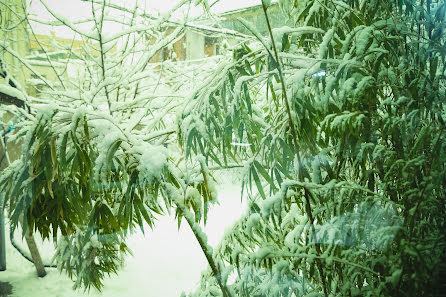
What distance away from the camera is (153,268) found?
13.1 feet

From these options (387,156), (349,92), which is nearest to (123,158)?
(349,92)

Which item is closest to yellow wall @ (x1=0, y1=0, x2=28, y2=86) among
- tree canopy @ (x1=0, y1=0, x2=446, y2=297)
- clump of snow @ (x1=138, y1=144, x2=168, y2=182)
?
tree canopy @ (x1=0, y1=0, x2=446, y2=297)

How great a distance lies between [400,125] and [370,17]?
475 mm

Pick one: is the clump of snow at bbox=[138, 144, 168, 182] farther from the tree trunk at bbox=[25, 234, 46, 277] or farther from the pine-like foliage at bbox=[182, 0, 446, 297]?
the tree trunk at bbox=[25, 234, 46, 277]

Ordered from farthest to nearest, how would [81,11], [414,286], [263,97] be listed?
[81,11] → [263,97] → [414,286]

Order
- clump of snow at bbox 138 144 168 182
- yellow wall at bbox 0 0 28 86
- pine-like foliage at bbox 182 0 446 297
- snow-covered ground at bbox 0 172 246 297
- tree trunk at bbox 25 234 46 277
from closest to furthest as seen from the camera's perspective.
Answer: pine-like foliage at bbox 182 0 446 297, clump of snow at bbox 138 144 168 182, yellow wall at bbox 0 0 28 86, tree trunk at bbox 25 234 46 277, snow-covered ground at bbox 0 172 246 297

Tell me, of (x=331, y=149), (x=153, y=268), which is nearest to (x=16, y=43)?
(x=153, y=268)

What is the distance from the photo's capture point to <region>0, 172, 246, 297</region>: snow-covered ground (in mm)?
3305

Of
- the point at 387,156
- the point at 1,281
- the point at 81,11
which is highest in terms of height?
the point at 81,11

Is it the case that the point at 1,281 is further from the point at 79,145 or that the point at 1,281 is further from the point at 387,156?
the point at 387,156

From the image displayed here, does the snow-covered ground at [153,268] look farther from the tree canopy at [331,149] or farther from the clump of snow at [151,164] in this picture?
the clump of snow at [151,164]

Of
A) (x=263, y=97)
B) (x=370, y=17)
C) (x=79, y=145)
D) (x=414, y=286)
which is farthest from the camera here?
(x=263, y=97)

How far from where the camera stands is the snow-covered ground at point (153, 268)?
3305 mm

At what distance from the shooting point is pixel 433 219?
3.34ft
